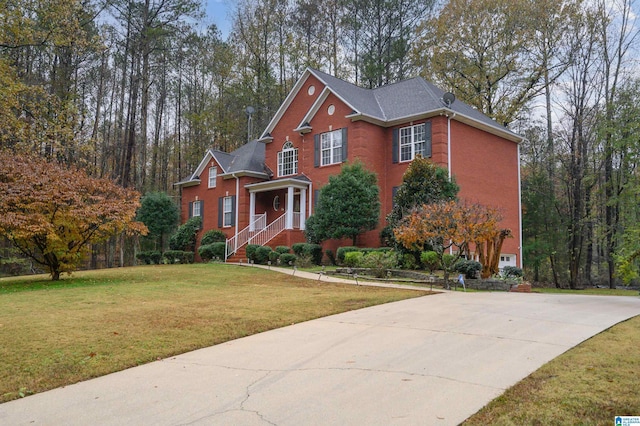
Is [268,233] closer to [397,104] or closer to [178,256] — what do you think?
[178,256]

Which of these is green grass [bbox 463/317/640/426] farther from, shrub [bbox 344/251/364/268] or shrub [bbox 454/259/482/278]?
shrub [bbox 344/251/364/268]

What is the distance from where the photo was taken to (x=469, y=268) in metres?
14.9

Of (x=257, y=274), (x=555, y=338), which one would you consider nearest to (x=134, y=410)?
(x=555, y=338)

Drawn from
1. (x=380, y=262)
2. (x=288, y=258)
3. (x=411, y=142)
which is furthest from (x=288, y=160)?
(x=380, y=262)

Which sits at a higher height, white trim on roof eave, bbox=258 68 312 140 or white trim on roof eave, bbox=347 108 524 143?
white trim on roof eave, bbox=258 68 312 140

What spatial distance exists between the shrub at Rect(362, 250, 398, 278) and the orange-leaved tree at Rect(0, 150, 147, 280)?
7600mm

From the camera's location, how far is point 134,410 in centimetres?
428

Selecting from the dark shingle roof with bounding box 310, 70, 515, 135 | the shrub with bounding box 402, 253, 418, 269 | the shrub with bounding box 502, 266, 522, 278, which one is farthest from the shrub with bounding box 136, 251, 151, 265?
the shrub with bounding box 502, 266, 522, 278

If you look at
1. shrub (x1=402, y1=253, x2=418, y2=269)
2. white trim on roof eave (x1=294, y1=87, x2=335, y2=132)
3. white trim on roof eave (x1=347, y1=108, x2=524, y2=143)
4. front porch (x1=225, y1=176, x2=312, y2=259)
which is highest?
white trim on roof eave (x1=294, y1=87, x2=335, y2=132)

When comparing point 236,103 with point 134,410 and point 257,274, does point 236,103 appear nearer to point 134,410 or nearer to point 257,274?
point 257,274

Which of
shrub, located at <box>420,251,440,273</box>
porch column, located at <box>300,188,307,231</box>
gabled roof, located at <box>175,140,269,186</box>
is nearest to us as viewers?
shrub, located at <box>420,251,440,273</box>

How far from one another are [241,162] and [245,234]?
15.5 ft

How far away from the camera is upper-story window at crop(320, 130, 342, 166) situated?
890 inches

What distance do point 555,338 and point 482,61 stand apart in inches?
1017
